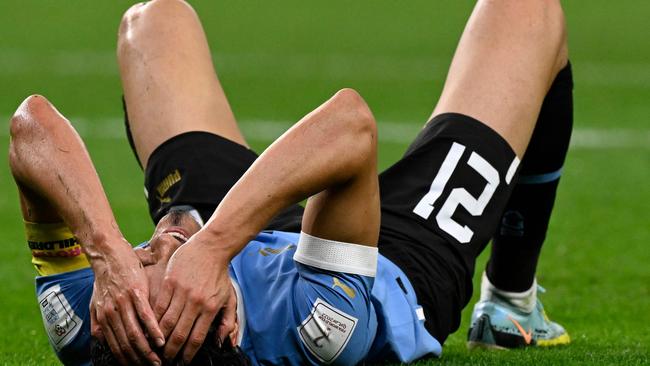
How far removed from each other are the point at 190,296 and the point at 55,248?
52cm

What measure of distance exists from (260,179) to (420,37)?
12.1 metres

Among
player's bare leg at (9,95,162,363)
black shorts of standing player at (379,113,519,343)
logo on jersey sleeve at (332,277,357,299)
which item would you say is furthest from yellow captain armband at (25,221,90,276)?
black shorts of standing player at (379,113,519,343)

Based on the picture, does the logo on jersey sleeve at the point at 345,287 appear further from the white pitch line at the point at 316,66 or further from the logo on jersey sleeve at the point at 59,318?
the white pitch line at the point at 316,66

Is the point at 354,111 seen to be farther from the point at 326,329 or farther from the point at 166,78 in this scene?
the point at 166,78

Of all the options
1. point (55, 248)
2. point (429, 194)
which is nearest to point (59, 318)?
point (55, 248)

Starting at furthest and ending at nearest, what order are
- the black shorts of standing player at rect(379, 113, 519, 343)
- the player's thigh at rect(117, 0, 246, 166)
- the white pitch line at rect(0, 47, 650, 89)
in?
the white pitch line at rect(0, 47, 650, 89), the player's thigh at rect(117, 0, 246, 166), the black shorts of standing player at rect(379, 113, 519, 343)

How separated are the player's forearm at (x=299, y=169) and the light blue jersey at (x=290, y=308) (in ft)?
0.64

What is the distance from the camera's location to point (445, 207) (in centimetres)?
356

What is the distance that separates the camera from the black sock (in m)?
3.88

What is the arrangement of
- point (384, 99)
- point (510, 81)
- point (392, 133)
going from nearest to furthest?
point (510, 81) < point (392, 133) < point (384, 99)

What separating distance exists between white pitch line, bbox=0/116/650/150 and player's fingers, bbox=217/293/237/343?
620 centimetres

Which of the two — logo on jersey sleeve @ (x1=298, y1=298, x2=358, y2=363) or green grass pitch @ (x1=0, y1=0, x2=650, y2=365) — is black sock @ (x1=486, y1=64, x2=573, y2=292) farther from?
logo on jersey sleeve @ (x1=298, y1=298, x2=358, y2=363)

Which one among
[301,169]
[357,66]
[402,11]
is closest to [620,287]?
[301,169]

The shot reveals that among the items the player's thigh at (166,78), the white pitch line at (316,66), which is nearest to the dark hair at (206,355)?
the player's thigh at (166,78)
